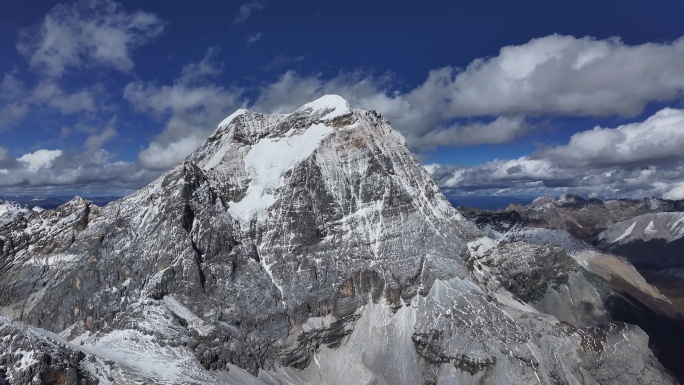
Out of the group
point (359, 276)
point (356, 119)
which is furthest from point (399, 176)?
point (359, 276)

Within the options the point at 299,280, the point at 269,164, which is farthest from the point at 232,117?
the point at 299,280

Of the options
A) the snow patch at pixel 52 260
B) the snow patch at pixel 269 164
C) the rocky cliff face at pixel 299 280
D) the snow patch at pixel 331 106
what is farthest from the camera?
the snow patch at pixel 331 106

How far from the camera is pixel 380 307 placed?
149 metres

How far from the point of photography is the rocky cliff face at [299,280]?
127750 millimetres

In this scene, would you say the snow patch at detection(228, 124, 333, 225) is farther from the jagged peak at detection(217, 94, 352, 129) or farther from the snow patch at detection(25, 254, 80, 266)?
the snow patch at detection(25, 254, 80, 266)

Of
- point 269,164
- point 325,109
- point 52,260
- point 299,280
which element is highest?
point 325,109

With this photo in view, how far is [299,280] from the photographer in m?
150

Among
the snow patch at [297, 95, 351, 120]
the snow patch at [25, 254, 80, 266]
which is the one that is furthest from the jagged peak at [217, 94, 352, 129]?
the snow patch at [25, 254, 80, 266]

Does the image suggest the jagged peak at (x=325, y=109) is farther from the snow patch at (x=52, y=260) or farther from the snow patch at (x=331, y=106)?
the snow patch at (x=52, y=260)

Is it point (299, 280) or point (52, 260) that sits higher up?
point (52, 260)

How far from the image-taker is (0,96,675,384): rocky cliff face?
419 feet

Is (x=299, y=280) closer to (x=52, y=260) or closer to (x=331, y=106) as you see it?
(x=331, y=106)

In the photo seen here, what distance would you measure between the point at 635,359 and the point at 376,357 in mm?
69664

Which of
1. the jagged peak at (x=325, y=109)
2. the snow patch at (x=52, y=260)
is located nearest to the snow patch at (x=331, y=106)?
the jagged peak at (x=325, y=109)
